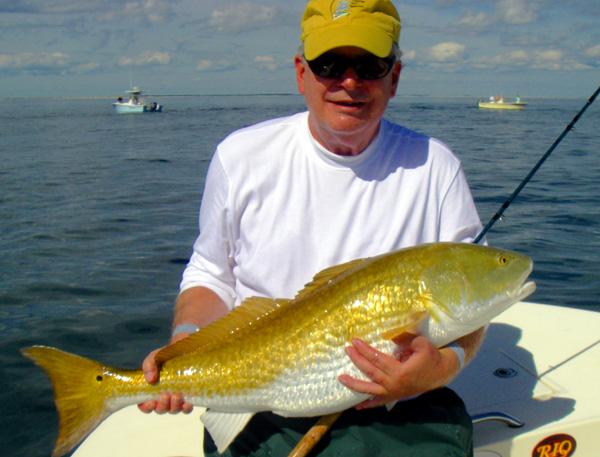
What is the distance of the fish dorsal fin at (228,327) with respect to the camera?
8.78ft

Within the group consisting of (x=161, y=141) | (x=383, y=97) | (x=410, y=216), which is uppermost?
(x=383, y=97)

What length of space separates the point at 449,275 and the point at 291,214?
0.76m

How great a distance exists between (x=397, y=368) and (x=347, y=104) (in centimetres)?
109

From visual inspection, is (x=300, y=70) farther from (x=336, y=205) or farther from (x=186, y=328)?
(x=186, y=328)

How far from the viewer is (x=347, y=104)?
278cm

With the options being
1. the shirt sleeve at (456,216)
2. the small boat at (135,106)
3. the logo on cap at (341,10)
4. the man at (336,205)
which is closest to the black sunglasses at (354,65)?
the man at (336,205)

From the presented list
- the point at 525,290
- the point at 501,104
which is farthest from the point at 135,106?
the point at 525,290

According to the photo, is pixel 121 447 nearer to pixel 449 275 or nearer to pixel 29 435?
pixel 449 275

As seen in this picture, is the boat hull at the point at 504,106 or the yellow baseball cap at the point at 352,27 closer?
the yellow baseball cap at the point at 352,27

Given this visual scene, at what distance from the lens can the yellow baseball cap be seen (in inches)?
106

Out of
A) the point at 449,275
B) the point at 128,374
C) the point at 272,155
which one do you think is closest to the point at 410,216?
the point at 449,275

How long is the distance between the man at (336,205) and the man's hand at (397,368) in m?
0.08

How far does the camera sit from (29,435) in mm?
5035

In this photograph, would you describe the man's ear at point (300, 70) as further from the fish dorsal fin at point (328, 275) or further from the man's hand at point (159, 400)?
the man's hand at point (159, 400)
